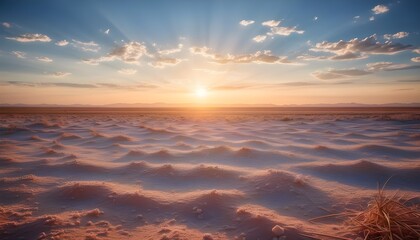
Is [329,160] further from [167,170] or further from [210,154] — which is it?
[167,170]

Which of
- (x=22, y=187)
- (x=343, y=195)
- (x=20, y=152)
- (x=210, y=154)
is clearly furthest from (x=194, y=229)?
(x=20, y=152)

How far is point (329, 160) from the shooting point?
6285 millimetres

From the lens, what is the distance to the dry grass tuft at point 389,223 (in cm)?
240

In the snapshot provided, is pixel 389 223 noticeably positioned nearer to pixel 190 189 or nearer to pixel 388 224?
pixel 388 224

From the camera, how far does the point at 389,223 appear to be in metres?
2.39

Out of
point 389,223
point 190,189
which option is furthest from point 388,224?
point 190,189

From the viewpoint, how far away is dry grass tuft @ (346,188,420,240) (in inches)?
94.4

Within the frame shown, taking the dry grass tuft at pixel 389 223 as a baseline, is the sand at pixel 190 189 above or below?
below

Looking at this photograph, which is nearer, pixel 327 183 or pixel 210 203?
pixel 210 203

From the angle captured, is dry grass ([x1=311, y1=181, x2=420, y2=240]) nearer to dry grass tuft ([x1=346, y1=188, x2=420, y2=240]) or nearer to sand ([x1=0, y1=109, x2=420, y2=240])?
dry grass tuft ([x1=346, y1=188, x2=420, y2=240])

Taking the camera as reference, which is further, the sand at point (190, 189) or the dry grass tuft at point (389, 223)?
the sand at point (190, 189)

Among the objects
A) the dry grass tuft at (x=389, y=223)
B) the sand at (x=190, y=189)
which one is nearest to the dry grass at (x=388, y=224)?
the dry grass tuft at (x=389, y=223)

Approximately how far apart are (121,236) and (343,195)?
339 cm

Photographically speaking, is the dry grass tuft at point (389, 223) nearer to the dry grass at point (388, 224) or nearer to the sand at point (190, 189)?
the dry grass at point (388, 224)
